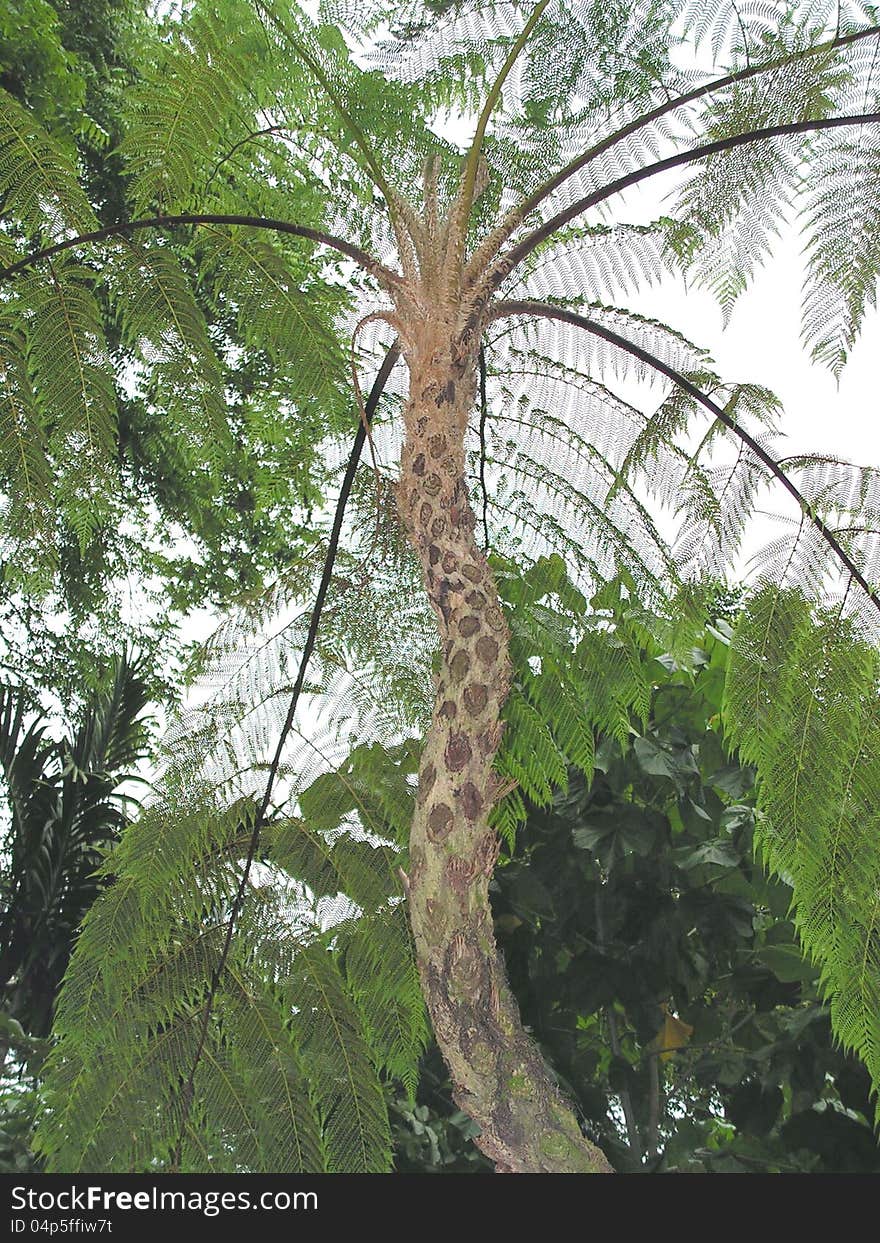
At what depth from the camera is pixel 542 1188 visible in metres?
0.74

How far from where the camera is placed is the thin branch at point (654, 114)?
33.3 inches

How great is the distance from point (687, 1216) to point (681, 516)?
61cm

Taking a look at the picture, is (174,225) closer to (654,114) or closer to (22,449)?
(22,449)

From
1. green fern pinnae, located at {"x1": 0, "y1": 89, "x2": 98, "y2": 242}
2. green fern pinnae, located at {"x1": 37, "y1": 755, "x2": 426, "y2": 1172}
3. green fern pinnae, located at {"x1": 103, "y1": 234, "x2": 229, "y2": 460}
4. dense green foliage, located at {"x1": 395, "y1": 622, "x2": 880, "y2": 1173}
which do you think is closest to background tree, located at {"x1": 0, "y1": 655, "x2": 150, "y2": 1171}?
dense green foliage, located at {"x1": 395, "y1": 622, "x2": 880, "y2": 1173}

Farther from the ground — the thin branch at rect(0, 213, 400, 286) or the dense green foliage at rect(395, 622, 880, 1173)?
the thin branch at rect(0, 213, 400, 286)

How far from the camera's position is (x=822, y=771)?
860mm

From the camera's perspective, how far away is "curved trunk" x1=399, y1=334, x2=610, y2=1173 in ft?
2.27

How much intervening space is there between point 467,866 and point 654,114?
666mm

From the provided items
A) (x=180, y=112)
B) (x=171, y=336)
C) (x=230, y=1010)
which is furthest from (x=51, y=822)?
(x=180, y=112)

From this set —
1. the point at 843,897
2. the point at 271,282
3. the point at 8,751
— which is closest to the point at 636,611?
the point at 843,897

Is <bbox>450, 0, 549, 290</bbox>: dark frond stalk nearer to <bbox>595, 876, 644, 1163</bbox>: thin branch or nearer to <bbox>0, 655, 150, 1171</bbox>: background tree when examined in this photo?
<bbox>595, 876, 644, 1163</bbox>: thin branch

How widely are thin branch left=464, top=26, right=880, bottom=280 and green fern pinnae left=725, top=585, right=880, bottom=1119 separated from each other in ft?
1.26

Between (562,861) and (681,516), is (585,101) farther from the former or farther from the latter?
(562,861)

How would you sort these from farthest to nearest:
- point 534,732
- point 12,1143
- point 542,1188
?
point 12,1143 → point 534,732 → point 542,1188
